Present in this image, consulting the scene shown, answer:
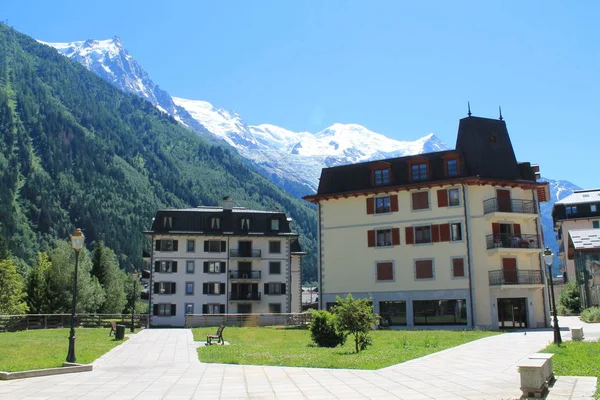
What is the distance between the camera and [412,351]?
22.2 metres

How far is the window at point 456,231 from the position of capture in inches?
1750

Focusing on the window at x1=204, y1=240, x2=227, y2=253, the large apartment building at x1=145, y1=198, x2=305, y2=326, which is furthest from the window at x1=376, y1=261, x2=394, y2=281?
the window at x1=204, y1=240, x2=227, y2=253

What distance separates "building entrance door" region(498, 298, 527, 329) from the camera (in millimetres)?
43156

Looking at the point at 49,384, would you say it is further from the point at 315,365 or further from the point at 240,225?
the point at 240,225

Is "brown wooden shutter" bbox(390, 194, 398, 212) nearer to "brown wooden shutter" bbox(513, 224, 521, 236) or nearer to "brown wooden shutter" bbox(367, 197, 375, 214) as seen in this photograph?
"brown wooden shutter" bbox(367, 197, 375, 214)

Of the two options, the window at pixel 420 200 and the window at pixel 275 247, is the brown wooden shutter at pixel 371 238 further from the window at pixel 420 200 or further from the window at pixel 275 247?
the window at pixel 275 247

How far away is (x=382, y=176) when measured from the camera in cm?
4850

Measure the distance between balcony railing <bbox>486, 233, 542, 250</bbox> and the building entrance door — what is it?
430cm

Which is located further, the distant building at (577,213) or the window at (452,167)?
the distant building at (577,213)

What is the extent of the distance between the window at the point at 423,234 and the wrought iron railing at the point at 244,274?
95.5 feet

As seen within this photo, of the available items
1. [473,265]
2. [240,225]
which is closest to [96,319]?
[240,225]

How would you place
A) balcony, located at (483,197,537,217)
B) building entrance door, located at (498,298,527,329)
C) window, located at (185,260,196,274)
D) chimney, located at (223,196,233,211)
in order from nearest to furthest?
building entrance door, located at (498,298,527,329)
balcony, located at (483,197,537,217)
window, located at (185,260,196,274)
chimney, located at (223,196,233,211)

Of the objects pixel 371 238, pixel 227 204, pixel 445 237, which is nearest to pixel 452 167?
pixel 445 237

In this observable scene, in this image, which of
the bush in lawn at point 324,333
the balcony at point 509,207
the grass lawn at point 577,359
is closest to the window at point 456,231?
the balcony at point 509,207
